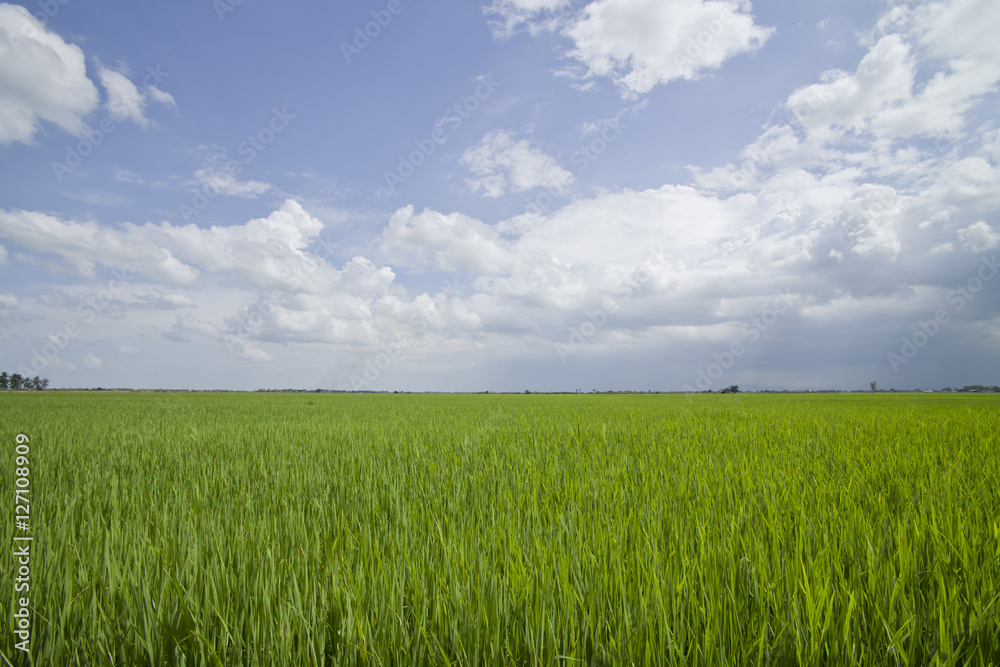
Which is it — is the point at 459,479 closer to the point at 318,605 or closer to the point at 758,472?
the point at 318,605

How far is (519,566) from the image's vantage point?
165cm

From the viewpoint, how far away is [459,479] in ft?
11.2

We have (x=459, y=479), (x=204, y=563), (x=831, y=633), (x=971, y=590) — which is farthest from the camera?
(x=459, y=479)

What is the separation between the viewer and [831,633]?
1365 millimetres

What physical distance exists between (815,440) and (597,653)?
18.9 feet

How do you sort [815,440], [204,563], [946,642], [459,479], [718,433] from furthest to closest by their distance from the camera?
[718,433] < [815,440] < [459,479] < [204,563] < [946,642]

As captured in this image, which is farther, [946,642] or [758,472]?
[758,472]

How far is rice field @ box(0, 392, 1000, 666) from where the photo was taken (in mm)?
1299

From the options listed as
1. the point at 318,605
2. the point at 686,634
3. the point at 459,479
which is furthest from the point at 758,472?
the point at 318,605

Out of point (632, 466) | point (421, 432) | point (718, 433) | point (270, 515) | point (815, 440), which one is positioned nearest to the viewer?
point (270, 515)

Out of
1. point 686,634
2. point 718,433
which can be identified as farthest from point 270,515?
point 718,433

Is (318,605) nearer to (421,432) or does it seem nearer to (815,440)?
(421,432)

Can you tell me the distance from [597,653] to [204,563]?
169cm

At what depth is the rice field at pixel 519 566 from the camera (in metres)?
1.30
